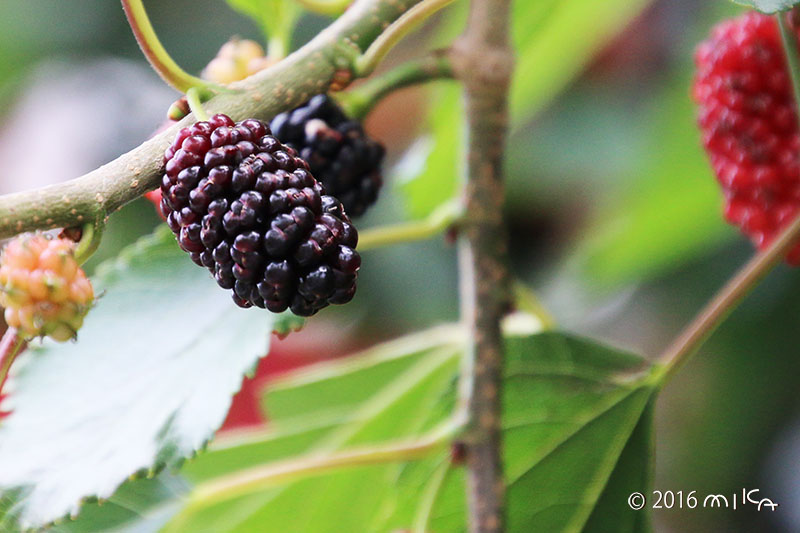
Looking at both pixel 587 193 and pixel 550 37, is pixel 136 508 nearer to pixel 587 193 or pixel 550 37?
pixel 550 37

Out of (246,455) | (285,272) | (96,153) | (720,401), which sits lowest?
(285,272)

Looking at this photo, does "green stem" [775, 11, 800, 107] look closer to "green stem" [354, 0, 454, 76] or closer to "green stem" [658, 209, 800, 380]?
"green stem" [658, 209, 800, 380]

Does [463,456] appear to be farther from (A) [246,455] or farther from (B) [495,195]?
(A) [246,455]

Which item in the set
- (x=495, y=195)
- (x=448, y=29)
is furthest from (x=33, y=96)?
(x=495, y=195)

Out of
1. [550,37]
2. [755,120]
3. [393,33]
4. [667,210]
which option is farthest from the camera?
[667,210]

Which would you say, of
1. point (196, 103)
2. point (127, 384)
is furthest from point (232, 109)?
point (127, 384)

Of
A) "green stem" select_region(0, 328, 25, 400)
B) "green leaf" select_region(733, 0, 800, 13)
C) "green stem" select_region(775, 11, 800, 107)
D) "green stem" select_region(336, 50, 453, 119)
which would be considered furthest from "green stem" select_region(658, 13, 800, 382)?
"green stem" select_region(0, 328, 25, 400)
